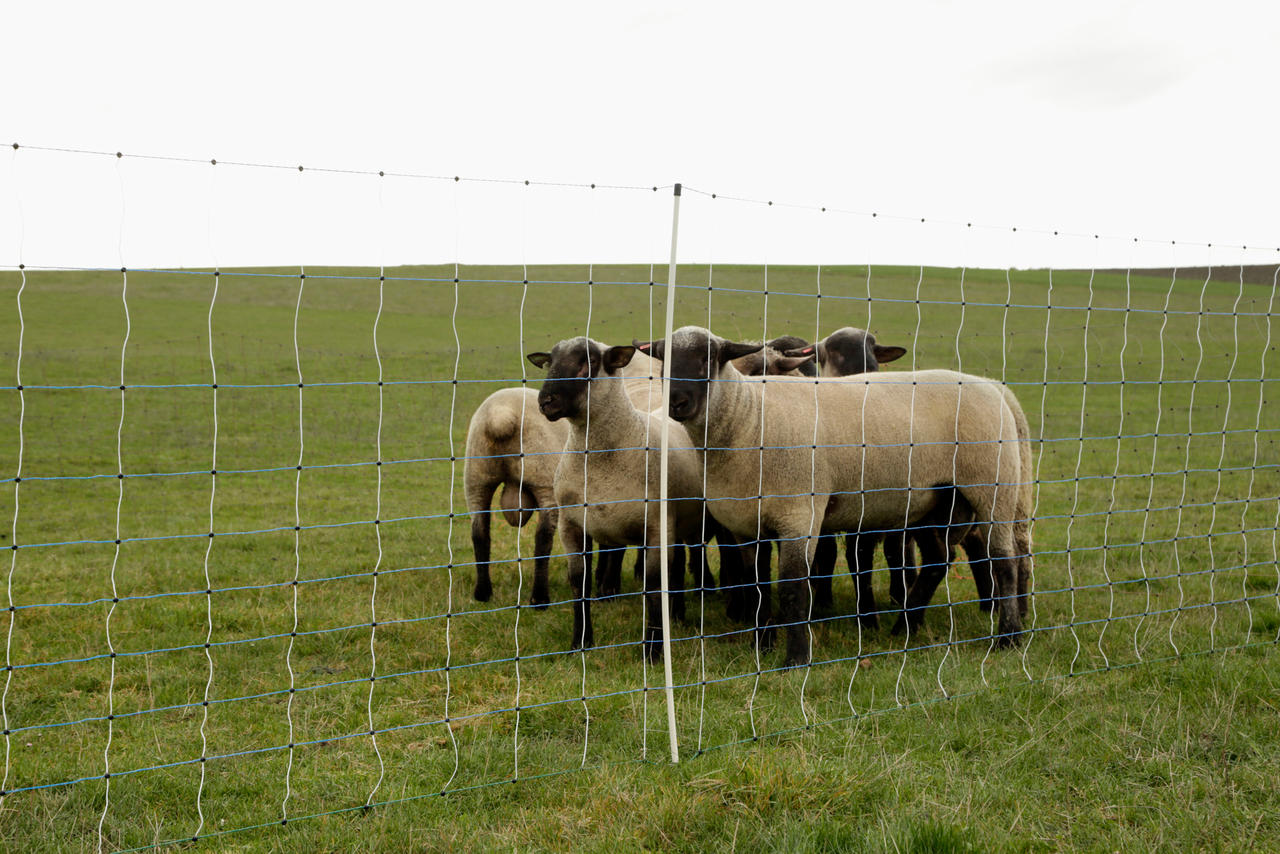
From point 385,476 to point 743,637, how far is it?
34.6 feet

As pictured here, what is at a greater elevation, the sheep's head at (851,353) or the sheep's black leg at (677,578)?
the sheep's head at (851,353)

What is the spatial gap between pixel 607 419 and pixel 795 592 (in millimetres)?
1762

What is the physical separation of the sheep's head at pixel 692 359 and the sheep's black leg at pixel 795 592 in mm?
1094

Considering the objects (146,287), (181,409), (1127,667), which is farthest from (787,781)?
(146,287)

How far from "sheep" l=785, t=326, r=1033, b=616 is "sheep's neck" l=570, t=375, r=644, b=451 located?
127cm

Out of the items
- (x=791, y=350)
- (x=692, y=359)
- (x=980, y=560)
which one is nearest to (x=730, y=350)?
(x=692, y=359)

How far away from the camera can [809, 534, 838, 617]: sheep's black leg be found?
25.4 ft

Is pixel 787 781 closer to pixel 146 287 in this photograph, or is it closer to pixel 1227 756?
pixel 1227 756

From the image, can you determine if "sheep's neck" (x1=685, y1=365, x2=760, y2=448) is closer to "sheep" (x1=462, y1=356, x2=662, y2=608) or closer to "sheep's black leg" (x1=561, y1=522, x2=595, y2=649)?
"sheep's black leg" (x1=561, y1=522, x2=595, y2=649)

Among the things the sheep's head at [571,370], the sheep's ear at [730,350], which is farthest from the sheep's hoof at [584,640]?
the sheep's ear at [730,350]

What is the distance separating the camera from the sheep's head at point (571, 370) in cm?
601

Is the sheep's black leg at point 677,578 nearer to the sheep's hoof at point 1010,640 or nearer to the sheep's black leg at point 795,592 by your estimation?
the sheep's black leg at point 795,592

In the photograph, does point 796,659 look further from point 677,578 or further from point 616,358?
point 616,358

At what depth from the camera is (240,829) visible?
3791 mm
